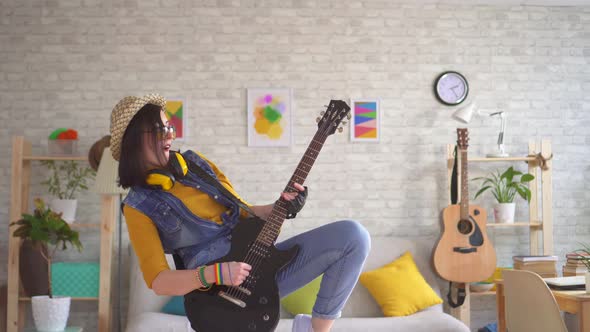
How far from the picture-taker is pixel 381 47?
16.5 feet

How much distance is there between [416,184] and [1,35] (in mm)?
3305

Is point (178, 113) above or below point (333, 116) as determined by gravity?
above

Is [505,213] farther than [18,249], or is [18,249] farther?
[505,213]

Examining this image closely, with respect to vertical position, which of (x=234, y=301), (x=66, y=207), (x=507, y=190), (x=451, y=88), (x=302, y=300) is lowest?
(x=302, y=300)

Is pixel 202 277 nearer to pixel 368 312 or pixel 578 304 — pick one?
pixel 578 304

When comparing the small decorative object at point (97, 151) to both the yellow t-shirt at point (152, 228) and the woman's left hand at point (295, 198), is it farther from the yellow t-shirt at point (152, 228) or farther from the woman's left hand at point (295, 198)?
the woman's left hand at point (295, 198)

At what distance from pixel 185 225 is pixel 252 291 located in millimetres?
350

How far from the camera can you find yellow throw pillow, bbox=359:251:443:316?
4.25 meters

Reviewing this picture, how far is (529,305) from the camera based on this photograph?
2818mm

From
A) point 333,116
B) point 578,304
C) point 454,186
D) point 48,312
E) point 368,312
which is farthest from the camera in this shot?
point 454,186

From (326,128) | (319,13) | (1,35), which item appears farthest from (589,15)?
(1,35)

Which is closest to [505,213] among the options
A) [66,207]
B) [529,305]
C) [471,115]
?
[471,115]

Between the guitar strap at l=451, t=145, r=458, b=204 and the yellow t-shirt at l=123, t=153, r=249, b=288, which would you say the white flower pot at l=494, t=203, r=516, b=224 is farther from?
the yellow t-shirt at l=123, t=153, r=249, b=288

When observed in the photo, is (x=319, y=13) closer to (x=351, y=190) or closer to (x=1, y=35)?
(x=351, y=190)
